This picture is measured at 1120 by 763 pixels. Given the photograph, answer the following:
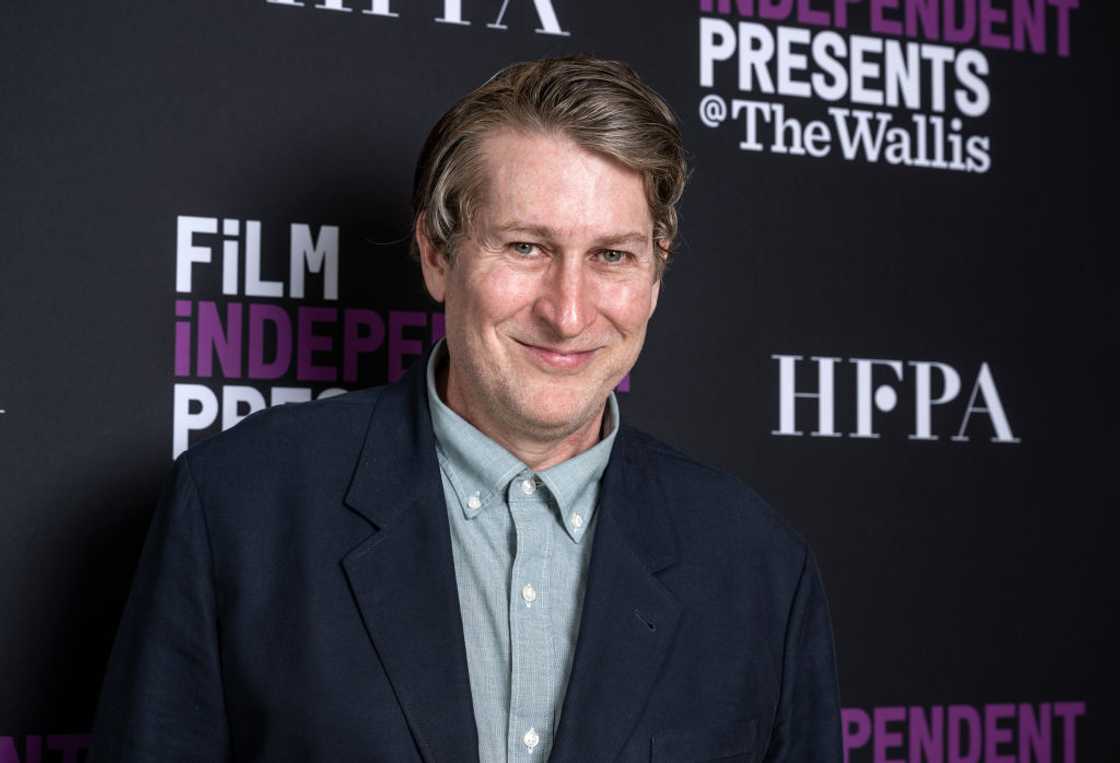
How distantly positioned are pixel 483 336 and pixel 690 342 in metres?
0.66

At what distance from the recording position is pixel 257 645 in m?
1.47

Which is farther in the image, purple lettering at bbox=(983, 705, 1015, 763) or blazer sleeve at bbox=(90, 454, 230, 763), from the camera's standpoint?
purple lettering at bbox=(983, 705, 1015, 763)

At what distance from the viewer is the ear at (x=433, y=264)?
1.64 meters

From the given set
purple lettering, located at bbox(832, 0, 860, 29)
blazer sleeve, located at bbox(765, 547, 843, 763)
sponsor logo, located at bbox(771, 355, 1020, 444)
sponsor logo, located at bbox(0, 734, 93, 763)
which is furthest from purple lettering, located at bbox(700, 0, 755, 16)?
sponsor logo, located at bbox(0, 734, 93, 763)

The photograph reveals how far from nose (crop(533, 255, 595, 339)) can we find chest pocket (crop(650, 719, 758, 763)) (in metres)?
0.47

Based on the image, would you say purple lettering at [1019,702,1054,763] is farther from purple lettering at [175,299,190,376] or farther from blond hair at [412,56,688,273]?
purple lettering at [175,299,190,376]

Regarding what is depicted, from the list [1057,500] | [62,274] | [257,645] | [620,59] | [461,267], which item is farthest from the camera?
[1057,500]

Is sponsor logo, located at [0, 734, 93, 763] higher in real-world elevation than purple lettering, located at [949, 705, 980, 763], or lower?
higher

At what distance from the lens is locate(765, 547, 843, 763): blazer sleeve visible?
172cm

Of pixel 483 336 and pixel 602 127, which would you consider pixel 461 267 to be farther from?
pixel 602 127

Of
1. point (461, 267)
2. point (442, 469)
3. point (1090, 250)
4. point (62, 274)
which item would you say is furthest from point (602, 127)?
point (1090, 250)

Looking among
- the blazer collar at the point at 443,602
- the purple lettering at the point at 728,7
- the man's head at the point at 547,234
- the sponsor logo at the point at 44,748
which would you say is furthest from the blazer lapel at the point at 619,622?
the purple lettering at the point at 728,7

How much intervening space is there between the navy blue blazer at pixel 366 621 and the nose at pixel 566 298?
0.20 metres

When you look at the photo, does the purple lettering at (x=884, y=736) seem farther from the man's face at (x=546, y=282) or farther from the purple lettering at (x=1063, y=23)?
the purple lettering at (x=1063, y=23)
